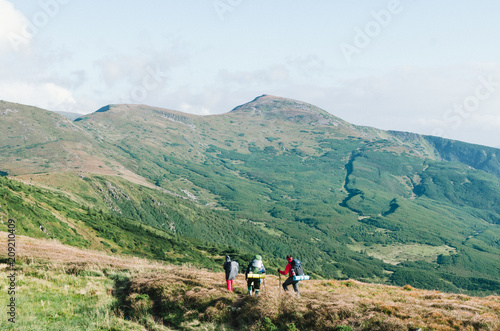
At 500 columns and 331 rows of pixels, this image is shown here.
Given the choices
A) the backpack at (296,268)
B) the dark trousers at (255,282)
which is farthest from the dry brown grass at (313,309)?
the backpack at (296,268)

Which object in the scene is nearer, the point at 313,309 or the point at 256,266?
the point at 313,309

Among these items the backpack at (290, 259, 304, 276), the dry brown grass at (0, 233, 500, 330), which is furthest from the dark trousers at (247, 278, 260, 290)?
the backpack at (290, 259, 304, 276)

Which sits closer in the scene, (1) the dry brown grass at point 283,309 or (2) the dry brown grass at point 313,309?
(2) the dry brown grass at point 313,309

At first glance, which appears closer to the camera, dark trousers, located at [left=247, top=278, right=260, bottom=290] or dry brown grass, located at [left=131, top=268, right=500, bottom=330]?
dry brown grass, located at [left=131, top=268, right=500, bottom=330]

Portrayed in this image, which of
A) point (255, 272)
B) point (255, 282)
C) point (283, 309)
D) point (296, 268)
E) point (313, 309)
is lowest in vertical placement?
point (283, 309)

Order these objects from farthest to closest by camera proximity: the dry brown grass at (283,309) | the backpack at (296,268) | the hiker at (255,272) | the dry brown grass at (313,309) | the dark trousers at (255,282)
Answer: the backpack at (296,268) → the dark trousers at (255,282) → the hiker at (255,272) → the dry brown grass at (283,309) → the dry brown grass at (313,309)

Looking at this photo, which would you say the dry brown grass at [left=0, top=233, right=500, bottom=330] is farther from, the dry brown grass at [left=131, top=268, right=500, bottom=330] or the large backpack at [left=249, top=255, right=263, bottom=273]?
the large backpack at [left=249, top=255, right=263, bottom=273]

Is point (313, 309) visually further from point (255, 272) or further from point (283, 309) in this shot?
point (255, 272)

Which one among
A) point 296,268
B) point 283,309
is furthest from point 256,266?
point 283,309

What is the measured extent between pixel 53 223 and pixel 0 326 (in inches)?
2918

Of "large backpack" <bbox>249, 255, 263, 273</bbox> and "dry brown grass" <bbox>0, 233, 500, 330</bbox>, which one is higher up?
"large backpack" <bbox>249, 255, 263, 273</bbox>

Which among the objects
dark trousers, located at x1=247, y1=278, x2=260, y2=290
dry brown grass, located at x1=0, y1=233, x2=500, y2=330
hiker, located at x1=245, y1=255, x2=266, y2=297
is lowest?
dry brown grass, located at x1=0, y1=233, x2=500, y2=330

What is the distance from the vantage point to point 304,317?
20203mm

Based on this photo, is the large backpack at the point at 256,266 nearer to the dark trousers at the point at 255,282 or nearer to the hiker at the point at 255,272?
the hiker at the point at 255,272
